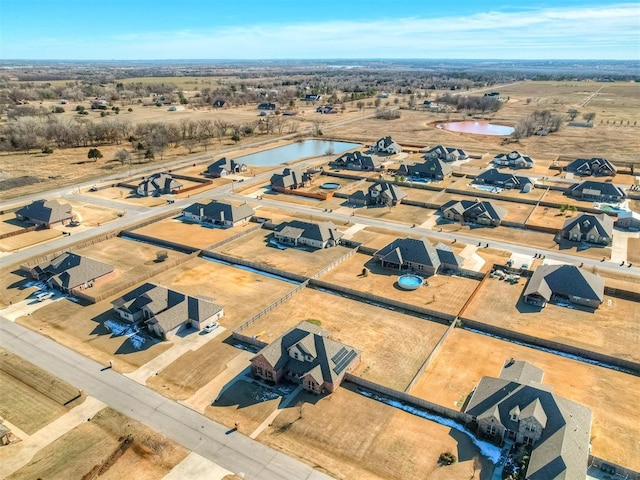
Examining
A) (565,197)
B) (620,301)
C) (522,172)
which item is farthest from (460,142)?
(620,301)

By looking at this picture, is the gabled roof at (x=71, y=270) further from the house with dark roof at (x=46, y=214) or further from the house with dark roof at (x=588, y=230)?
the house with dark roof at (x=588, y=230)

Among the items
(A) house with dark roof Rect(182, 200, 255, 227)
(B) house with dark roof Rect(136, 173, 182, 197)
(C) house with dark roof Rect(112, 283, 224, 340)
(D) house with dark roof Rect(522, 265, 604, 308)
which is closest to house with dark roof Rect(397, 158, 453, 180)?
(A) house with dark roof Rect(182, 200, 255, 227)

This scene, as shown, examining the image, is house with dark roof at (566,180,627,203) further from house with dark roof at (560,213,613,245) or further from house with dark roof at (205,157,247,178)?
house with dark roof at (205,157,247,178)

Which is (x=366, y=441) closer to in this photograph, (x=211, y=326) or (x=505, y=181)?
(x=211, y=326)

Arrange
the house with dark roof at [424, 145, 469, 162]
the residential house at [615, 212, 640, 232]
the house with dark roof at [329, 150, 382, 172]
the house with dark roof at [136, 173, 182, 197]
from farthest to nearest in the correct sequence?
the house with dark roof at [424, 145, 469, 162] < the house with dark roof at [329, 150, 382, 172] < the house with dark roof at [136, 173, 182, 197] < the residential house at [615, 212, 640, 232]

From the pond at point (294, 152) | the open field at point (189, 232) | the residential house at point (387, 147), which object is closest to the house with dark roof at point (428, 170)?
the residential house at point (387, 147)

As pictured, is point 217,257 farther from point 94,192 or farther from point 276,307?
point 94,192
